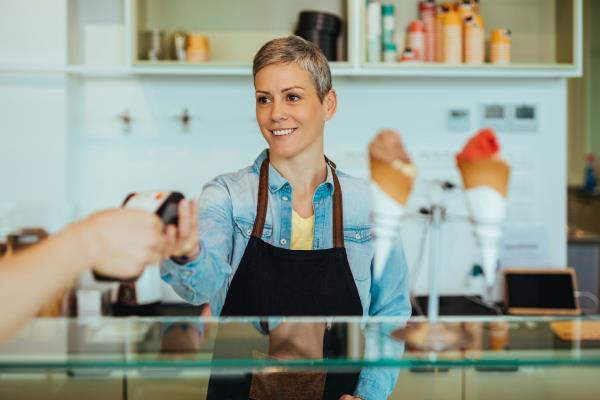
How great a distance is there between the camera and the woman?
4.50 ft

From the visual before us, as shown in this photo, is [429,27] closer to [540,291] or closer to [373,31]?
[373,31]

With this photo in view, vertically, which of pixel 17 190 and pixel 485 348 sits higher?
pixel 17 190

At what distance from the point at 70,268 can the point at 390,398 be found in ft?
2.06

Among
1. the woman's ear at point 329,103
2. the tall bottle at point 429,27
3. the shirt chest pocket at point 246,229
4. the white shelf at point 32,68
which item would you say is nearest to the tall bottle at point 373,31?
the tall bottle at point 429,27

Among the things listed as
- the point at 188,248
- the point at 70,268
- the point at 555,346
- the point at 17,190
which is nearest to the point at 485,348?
the point at 555,346

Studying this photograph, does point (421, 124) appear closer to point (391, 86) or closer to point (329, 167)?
point (391, 86)

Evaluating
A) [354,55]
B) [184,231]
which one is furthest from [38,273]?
[354,55]

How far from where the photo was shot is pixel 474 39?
303 cm

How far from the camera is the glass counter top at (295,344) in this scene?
→ 1.02 m

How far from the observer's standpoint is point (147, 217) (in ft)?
3.17

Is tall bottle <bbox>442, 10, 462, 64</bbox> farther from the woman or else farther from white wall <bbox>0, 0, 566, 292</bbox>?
the woman

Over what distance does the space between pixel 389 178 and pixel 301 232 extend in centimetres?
35

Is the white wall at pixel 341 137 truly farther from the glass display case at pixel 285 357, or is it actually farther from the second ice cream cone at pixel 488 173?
the second ice cream cone at pixel 488 173

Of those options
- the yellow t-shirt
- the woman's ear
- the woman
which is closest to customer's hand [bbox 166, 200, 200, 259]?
the woman
